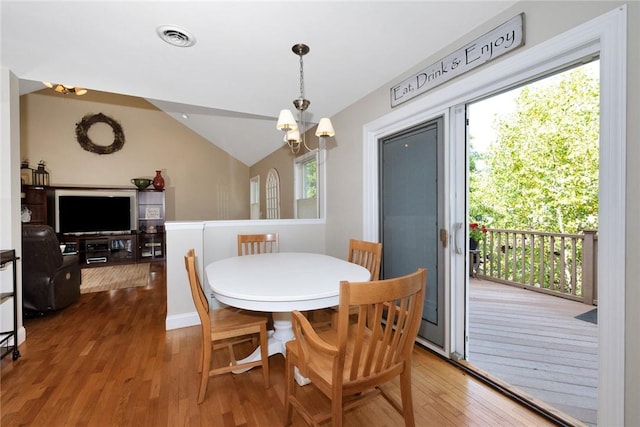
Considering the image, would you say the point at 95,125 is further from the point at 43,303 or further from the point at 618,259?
the point at 618,259

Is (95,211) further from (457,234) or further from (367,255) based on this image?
(457,234)

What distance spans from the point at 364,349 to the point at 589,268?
3.45m

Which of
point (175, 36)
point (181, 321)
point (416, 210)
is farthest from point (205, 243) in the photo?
point (416, 210)

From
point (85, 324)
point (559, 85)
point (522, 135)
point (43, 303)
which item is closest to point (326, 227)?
point (85, 324)

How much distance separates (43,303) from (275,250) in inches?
98.6

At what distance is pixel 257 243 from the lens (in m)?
2.95

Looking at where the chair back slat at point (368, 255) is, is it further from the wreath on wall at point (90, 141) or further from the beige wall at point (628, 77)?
→ the wreath on wall at point (90, 141)

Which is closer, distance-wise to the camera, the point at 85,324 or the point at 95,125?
the point at 85,324

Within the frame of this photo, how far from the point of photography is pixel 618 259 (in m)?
1.25

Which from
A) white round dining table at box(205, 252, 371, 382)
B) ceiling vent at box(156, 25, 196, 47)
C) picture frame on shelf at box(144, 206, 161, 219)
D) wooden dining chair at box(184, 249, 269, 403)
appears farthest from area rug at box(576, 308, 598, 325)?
picture frame on shelf at box(144, 206, 161, 219)

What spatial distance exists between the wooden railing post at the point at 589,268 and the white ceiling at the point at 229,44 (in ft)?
9.88

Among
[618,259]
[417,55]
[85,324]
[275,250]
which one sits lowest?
[85,324]

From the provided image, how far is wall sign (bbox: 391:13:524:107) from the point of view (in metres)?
1.62

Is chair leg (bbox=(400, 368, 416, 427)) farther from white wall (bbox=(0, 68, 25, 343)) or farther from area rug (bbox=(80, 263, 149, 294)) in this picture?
area rug (bbox=(80, 263, 149, 294))
